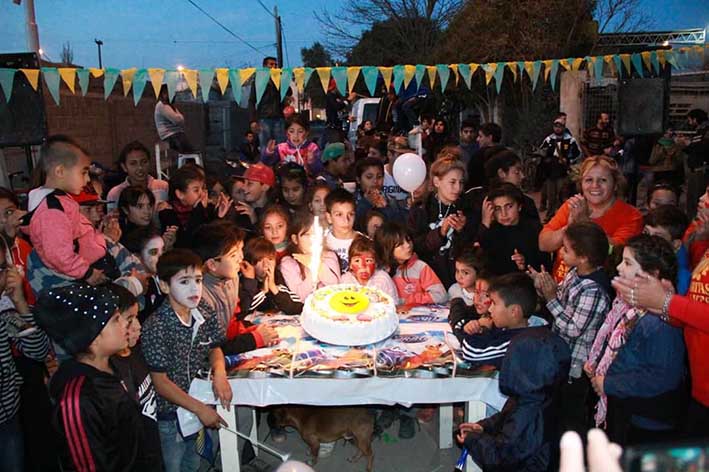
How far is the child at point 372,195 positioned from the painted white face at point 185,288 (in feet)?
7.53

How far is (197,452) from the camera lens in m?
3.25

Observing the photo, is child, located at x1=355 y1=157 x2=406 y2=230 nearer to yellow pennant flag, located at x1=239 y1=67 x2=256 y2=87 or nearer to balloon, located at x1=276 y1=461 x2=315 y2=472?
yellow pennant flag, located at x1=239 y1=67 x2=256 y2=87

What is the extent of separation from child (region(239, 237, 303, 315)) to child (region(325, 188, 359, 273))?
527 mm

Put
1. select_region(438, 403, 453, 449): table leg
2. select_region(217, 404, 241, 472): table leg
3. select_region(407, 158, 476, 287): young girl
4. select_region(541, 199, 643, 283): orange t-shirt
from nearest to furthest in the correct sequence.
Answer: select_region(217, 404, 241, 472): table leg → select_region(541, 199, 643, 283): orange t-shirt → select_region(438, 403, 453, 449): table leg → select_region(407, 158, 476, 287): young girl

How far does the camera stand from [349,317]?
335 cm

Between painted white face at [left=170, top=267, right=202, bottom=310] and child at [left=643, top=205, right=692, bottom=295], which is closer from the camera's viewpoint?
painted white face at [left=170, top=267, right=202, bottom=310]

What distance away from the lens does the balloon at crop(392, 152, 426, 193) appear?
5391mm

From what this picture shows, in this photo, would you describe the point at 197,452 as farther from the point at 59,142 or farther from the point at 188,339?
the point at 59,142

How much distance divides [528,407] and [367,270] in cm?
166

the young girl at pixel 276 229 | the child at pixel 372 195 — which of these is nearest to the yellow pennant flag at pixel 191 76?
the child at pixel 372 195

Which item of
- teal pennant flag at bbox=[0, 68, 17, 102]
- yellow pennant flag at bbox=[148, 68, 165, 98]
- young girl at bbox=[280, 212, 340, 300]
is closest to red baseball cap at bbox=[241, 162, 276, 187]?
young girl at bbox=[280, 212, 340, 300]

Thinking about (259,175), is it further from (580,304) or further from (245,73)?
Answer: (580,304)

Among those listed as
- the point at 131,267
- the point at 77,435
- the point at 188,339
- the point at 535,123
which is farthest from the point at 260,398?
the point at 535,123

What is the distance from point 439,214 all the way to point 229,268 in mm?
2110
